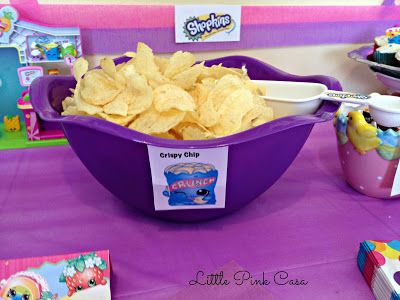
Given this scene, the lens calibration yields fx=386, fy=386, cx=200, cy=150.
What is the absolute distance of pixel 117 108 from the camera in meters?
0.48

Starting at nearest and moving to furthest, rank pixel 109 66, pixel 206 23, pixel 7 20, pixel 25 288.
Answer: pixel 25 288 < pixel 109 66 < pixel 7 20 < pixel 206 23

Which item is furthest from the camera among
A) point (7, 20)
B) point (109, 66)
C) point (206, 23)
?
point (206, 23)

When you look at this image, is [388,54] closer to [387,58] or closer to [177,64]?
[387,58]

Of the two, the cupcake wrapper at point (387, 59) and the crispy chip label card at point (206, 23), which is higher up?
the crispy chip label card at point (206, 23)

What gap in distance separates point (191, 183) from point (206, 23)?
504 millimetres

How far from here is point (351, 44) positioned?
3.34ft

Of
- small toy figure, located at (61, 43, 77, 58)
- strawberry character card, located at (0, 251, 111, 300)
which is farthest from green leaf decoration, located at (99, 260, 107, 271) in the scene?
small toy figure, located at (61, 43, 77, 58)

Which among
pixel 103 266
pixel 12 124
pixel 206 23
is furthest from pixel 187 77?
pixel 12 124

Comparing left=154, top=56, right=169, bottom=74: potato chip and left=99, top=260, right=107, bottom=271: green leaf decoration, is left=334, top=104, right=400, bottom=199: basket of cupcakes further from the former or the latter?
left=99, top=260, right=107, bottom=271: green leaf decoration

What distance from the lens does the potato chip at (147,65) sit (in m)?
0.52

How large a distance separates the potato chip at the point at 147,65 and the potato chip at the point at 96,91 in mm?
46

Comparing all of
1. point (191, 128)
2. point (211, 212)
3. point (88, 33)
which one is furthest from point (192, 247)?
point (88, 33)

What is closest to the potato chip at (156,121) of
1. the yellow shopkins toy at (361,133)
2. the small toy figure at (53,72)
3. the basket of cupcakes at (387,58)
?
the yellow shopkins toy at (361,133)

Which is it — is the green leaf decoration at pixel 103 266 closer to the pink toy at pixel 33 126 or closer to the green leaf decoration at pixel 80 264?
the green leaf decoration at pixel 80 264
